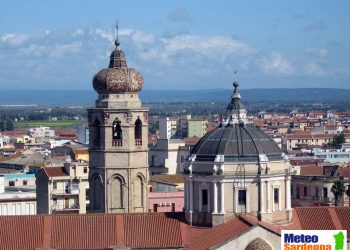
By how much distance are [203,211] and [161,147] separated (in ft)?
217

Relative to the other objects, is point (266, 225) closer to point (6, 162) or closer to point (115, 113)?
point (115, 113)

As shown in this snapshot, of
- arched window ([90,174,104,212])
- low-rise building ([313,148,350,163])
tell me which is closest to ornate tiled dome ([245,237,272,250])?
arched window ([90,174,104,212])

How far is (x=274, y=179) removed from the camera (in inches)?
2259

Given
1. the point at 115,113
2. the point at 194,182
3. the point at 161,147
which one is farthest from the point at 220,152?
the point at 161,147

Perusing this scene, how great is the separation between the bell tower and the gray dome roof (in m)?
9.76

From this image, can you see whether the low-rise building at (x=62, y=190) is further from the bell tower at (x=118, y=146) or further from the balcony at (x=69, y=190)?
the bell tower at (x=118, y=146)

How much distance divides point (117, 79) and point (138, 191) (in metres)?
6.55

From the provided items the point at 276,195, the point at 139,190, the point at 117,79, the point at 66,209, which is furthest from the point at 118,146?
the point at 66,209

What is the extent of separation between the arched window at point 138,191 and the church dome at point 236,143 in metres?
9.94

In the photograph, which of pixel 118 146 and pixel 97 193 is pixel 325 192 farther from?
pixel 118 146

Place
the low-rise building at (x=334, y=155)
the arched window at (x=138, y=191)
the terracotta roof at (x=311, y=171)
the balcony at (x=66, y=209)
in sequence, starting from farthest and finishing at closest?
1. the low-rise building at (x=334, y=155)
2. the terracotta roof at (x=311, y=171)
3. the balcony at (x=66, y=209)
4. the arched window at (x=138, y=191)

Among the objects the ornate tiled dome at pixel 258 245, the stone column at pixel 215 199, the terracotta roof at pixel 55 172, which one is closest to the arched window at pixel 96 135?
the stone column at pixel 215 199

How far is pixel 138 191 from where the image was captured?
68125 mm

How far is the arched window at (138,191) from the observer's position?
68.1 meters
